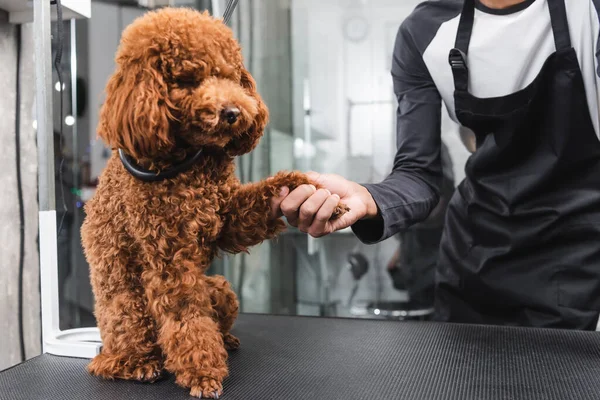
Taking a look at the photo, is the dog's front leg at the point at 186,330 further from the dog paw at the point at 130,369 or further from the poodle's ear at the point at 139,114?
the poodle's ear at the point at 139,114

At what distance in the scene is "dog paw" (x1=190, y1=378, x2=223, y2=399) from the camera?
67 cm

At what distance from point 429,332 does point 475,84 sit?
1.61 ft

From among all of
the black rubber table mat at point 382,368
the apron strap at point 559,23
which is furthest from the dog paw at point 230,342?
the apron strap at point 559,23

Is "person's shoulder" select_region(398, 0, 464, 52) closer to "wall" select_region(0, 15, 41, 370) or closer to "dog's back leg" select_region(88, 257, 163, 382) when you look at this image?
"dog's back leg" select_region(88, 257, 163, 382)

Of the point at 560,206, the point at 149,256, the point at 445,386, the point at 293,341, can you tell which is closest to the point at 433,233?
the point at 560,206

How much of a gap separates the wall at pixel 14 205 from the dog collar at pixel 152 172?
77cm

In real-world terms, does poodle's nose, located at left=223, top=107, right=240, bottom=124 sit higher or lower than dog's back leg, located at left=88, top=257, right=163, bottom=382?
higher

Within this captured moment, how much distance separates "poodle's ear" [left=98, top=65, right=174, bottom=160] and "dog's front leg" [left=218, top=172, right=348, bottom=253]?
123 mm

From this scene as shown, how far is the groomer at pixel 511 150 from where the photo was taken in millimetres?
972

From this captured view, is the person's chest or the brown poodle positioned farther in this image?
the person's chest

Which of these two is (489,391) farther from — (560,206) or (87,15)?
(87,15)

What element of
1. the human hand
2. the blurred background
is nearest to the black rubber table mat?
the human hand

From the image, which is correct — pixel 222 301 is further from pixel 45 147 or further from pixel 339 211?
pixel 45 147

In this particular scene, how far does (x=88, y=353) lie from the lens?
88 centimetres
